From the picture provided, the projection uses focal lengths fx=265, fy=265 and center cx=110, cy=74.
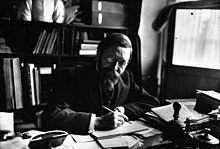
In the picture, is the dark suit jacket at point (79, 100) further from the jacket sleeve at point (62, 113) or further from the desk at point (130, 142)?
the desk at point (130, 142)

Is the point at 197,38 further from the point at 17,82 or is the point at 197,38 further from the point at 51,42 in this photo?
the point at 17,82

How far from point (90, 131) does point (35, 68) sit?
140 centimetres

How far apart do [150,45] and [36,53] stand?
58.5 inches

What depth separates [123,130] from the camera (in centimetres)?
143

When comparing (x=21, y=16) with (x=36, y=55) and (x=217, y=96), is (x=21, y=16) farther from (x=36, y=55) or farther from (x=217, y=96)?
(x=217, y=96)

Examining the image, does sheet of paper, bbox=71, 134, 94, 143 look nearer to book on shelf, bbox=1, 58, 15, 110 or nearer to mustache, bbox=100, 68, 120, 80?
mustache, bbox=100, 68, 120, 80

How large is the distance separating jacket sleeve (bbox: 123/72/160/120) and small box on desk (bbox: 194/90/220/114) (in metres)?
0.34

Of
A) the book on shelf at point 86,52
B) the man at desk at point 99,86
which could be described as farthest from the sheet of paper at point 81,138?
the book on shelf at point 86,52

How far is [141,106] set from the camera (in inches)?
74.9

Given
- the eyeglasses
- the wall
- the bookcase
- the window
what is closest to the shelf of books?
A: the bookcase

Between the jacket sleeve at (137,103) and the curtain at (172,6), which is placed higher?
the curtain at (172,6)

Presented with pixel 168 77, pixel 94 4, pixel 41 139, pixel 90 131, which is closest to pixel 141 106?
pixel 90 131

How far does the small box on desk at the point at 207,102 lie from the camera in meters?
1.61

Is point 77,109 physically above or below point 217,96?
below
